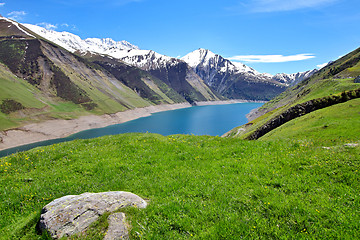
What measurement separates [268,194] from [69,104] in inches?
8473

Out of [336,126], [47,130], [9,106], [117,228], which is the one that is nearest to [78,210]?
[117,228]

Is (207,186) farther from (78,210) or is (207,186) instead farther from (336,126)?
(336,126)

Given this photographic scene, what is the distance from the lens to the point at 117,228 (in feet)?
22.5

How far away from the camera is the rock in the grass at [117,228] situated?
6574 millimetres

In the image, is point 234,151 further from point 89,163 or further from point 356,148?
point 89,163

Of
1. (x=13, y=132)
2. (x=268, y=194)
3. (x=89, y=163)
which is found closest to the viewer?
(x=268, y=194)

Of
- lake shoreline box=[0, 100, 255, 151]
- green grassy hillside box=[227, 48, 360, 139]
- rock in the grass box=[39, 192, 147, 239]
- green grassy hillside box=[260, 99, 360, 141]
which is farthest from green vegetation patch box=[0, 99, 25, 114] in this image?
green grassy hillside box=[260, 99, 360, 141]

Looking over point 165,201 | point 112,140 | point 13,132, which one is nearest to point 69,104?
point 13,132

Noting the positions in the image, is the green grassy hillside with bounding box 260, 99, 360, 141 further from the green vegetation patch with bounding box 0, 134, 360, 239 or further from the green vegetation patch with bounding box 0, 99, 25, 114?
the green vegetation patch with bounding box 0, 99, 25, 114

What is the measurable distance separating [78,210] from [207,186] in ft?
20.2

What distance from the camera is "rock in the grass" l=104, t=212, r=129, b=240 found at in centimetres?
657

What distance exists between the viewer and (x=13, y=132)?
357 feet

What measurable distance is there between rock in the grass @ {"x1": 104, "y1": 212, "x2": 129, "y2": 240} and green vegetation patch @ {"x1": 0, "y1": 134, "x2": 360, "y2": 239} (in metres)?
0.39

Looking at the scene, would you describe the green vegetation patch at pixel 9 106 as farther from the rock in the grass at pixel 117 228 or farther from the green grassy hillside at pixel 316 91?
the rock in the grass at pixel 117 228
